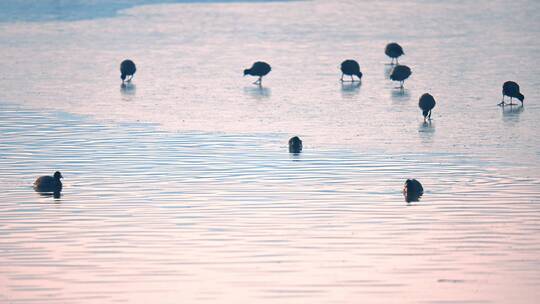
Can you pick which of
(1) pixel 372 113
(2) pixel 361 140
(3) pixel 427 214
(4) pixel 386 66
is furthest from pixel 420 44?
(3) pixel 427 214

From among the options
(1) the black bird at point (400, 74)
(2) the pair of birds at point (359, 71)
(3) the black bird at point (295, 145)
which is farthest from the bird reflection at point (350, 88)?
(3) the black bird at point (295, 145)

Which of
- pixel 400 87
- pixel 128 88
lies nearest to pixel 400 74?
pixel 400 87

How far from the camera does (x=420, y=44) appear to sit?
43.1 meters

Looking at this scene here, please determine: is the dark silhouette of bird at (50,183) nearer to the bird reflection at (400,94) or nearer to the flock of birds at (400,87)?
the flock of birds at (400,87)

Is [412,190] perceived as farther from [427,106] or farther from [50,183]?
[427,106]

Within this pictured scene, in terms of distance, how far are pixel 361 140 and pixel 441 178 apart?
395 cm

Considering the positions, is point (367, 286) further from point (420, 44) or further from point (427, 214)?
point (420, 44)

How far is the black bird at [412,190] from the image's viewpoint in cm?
1691

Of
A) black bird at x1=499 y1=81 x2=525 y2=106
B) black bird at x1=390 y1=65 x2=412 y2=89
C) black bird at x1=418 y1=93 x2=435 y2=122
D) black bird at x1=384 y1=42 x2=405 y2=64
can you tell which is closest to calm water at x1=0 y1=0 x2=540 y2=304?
black bird at x1=418 y1=93 x2=435 y2=122

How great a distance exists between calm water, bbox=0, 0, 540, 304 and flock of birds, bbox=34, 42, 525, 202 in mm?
214

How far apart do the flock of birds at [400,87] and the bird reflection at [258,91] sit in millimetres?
909

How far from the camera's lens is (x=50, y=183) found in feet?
58.0

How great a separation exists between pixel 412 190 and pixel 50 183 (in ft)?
16.5

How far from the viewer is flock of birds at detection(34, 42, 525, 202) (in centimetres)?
1705
